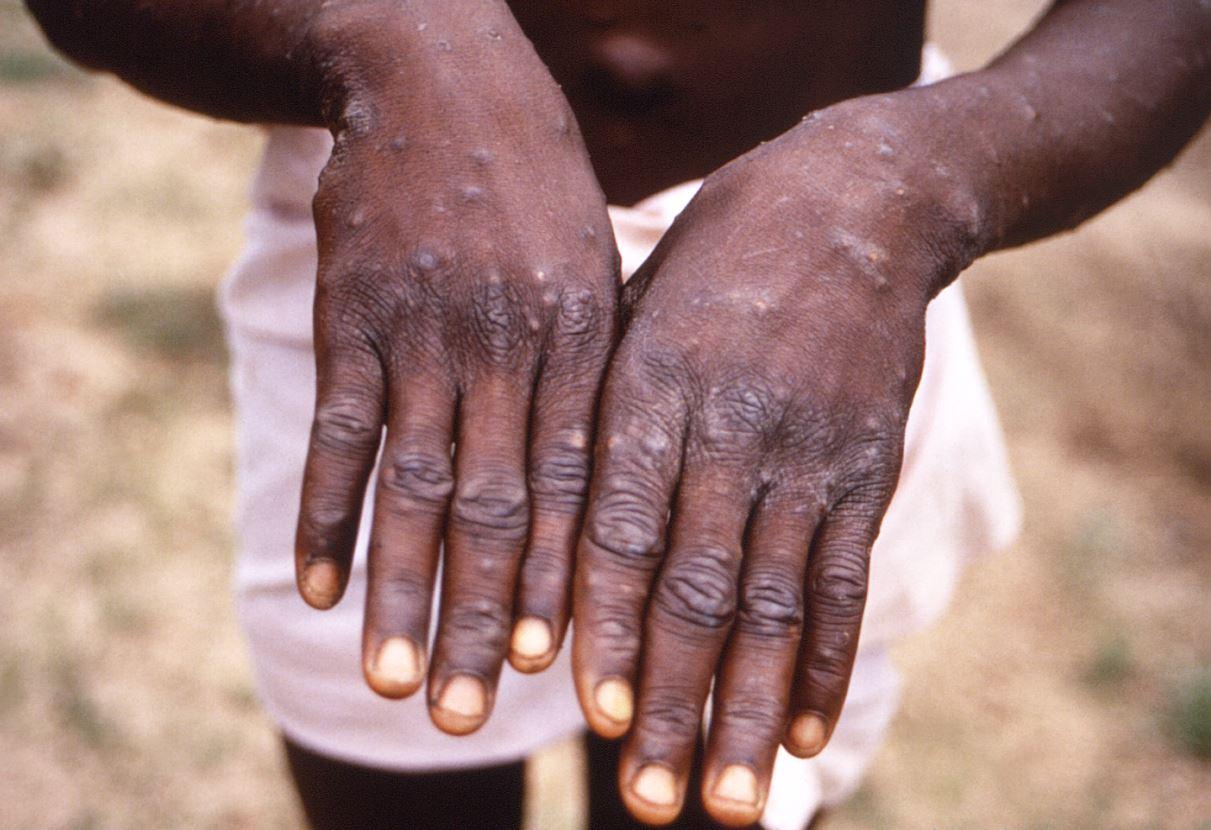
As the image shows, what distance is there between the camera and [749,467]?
2.18 ft

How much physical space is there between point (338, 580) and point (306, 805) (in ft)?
2.39

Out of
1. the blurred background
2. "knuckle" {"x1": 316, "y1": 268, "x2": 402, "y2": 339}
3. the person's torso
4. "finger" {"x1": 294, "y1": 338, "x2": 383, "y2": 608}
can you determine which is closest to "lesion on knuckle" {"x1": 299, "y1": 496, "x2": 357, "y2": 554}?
"finger" {"x1": 294, "y1": 338, "x2": 383, "y2": 608}

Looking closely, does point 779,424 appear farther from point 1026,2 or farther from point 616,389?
point 1026,2

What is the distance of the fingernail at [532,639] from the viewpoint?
0.65 meters

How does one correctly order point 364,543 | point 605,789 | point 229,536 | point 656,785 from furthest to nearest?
point 229,536 → point 605,789 → point 364,543 → point 656,785

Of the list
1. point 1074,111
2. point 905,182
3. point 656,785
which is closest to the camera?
point 656,785

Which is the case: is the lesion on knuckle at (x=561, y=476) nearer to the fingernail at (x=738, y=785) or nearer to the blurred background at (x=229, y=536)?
the fingernail at (x=738, y=785)

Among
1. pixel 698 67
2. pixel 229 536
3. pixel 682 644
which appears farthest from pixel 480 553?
pixel 229 536

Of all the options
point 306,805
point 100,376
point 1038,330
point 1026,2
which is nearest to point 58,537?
point 100,376

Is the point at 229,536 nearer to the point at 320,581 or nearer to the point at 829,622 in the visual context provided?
the point at 320,581

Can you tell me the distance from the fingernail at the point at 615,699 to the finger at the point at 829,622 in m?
0.12

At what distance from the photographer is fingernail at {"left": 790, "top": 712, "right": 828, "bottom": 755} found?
2.23ft

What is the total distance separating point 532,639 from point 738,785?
0.48 ft

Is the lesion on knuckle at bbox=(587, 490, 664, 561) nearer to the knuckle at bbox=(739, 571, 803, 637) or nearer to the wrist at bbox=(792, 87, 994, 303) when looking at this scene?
the knuckle at bbox=(739, 571, 803, 637)
